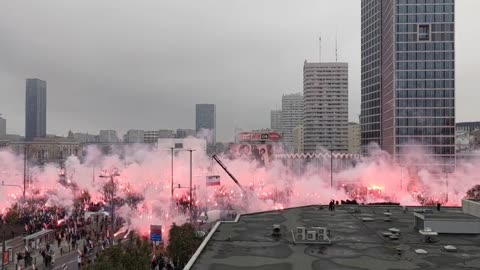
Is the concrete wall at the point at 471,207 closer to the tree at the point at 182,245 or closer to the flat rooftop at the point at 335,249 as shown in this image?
the flat rooftop at the point at 335,249

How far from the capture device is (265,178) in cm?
9156

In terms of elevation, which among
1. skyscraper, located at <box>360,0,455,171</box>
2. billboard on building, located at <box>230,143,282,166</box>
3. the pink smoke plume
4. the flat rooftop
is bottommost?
the pink smoke plume

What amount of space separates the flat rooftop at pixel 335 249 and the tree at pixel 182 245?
1942 millimetres

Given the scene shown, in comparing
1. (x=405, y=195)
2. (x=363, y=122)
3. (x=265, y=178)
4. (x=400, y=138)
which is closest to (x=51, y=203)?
(x=265, y=178)

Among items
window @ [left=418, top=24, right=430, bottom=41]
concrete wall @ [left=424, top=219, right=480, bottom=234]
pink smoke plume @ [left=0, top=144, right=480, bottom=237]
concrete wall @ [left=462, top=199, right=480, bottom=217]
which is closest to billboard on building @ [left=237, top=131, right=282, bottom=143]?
pink smoke plume @ [left=0, top=144, right=480, bottom=237]

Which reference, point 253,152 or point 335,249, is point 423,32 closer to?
point 253,152

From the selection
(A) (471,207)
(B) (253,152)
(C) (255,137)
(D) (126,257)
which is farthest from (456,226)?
(C) (255,137)

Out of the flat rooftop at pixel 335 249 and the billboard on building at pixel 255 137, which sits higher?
the billboard on building at pixel 255 137

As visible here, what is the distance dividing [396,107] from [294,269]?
9607 centimetres

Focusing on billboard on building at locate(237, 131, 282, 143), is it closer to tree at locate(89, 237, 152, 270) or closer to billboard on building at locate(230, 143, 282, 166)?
billboard on building at locate(230, 143, 282, 166)

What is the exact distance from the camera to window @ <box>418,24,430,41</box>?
10806 centimetres

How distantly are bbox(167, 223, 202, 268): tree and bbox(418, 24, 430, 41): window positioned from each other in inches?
3751

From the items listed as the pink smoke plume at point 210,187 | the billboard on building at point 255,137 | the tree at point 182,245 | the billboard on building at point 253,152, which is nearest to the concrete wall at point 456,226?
the tree at point 182,245

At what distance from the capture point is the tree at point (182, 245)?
1142 inches
